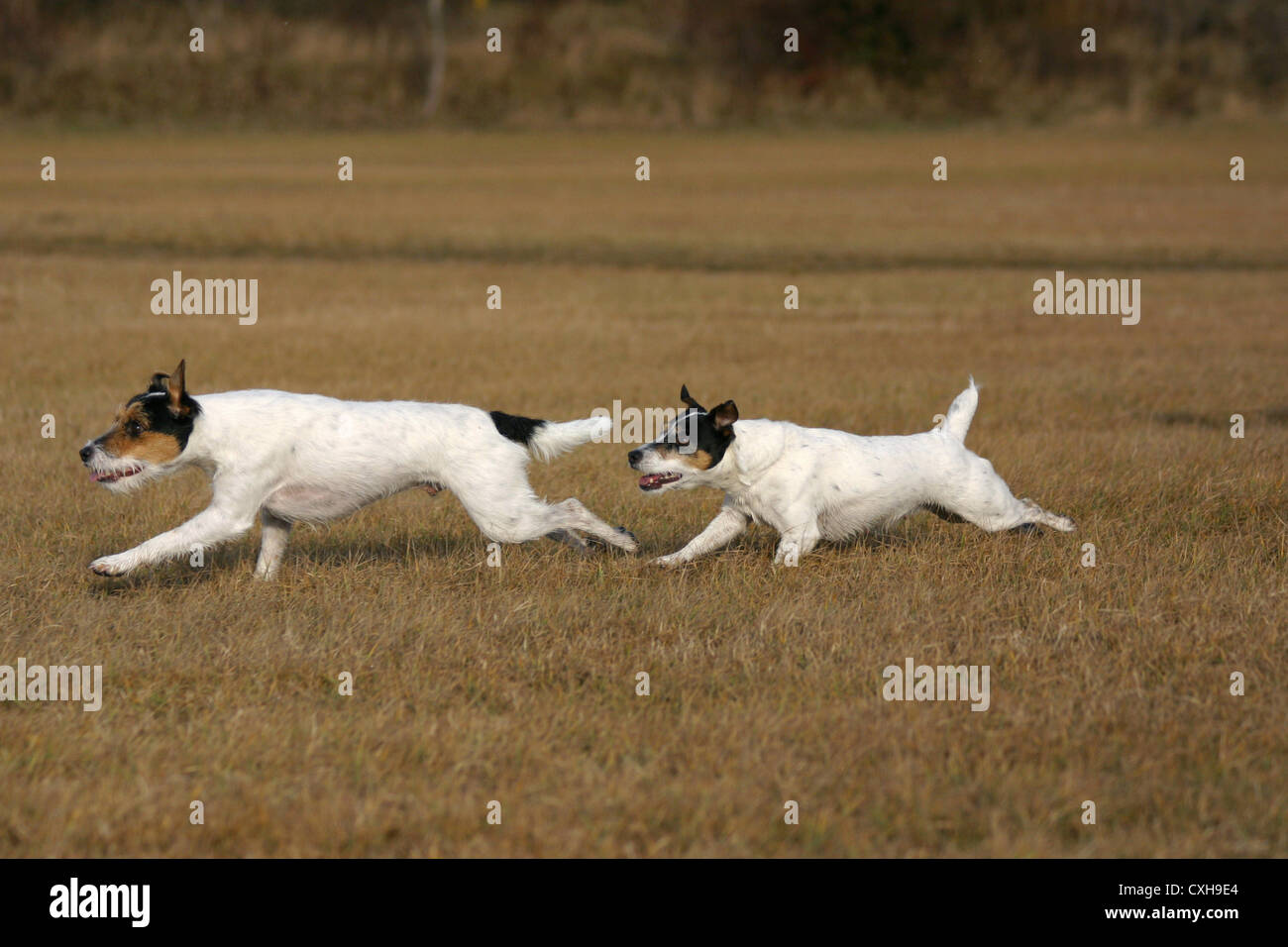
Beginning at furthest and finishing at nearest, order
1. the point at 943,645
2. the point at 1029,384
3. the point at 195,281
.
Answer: the point at 195,281
the point at 1029,384
the point at 943,645

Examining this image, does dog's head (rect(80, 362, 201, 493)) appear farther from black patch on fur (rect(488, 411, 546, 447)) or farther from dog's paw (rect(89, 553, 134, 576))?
black patch on fur (rect(488, 411, 546, 447))

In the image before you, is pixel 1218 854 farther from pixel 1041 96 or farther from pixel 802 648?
pixel 1041 96

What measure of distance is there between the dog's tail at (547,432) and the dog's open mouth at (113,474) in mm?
1805

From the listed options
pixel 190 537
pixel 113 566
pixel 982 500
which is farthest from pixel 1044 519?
pixel 113 566

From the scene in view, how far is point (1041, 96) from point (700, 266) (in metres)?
26.3

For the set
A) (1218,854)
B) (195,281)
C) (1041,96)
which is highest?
(1041,96)

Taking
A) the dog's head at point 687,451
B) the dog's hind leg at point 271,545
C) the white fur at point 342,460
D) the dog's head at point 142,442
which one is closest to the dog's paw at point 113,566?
the white fur at point 342,460

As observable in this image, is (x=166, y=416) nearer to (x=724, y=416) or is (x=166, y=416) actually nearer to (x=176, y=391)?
(x=176, y=391)

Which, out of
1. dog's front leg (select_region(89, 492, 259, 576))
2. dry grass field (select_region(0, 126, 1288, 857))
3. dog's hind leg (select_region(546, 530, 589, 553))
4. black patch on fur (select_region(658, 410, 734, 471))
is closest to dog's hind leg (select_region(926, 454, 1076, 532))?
dry grass field (select_region(0, 126, 1288, 857))

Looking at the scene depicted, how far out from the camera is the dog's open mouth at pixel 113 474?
737 centimetres

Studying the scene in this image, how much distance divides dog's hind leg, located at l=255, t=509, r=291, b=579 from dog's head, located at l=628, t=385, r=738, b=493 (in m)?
1.97

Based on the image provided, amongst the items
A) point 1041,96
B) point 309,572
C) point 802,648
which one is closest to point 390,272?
point 309,572

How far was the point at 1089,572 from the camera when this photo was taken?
8.30 m

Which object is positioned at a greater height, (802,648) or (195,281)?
(195,281)
